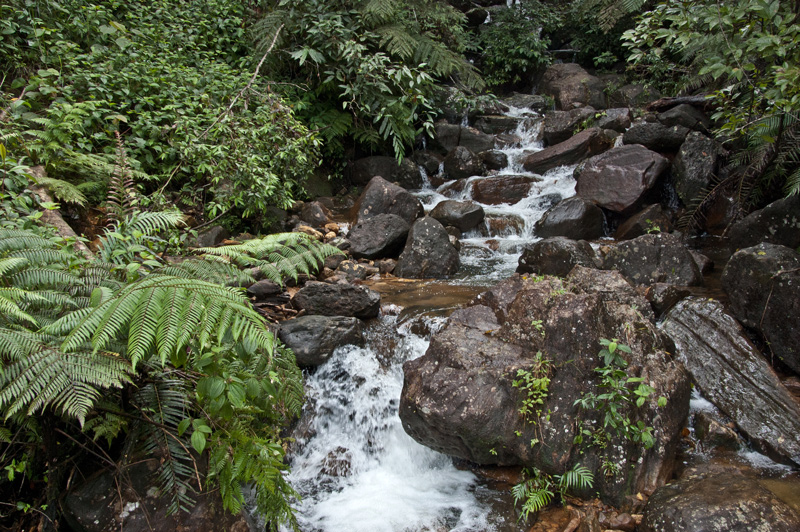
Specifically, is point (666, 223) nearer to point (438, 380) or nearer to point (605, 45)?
point (438, 380)

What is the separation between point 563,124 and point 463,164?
2.61m

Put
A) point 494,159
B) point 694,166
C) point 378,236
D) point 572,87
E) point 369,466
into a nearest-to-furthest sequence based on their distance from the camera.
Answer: point 369,466
point 378,236
point 694,166
point 494,159
point 572,87

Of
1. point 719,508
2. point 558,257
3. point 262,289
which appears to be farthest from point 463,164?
point 719,508

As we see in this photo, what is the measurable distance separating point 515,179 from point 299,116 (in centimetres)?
431

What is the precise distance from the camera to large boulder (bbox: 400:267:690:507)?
9.85ft

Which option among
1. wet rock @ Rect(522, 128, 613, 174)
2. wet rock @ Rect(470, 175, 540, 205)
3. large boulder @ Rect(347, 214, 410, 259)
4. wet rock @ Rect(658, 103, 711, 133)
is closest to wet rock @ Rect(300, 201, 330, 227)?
large boulder @ Rect(347, 214, 410, 259)

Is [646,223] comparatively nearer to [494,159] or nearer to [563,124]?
[494,159]

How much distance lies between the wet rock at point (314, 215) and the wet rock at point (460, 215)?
1.84 meters

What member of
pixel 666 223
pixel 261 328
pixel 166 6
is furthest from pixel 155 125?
pixel 666 223

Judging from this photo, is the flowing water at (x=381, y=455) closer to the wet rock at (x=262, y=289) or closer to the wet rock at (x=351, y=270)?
the wet rock at (x=351, y=270)

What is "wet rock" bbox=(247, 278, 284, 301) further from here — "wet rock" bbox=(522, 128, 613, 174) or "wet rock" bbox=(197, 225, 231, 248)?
"wet rock" bbox=(522, 128, 613, 174)

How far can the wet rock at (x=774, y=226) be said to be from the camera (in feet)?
18.0

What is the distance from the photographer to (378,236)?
6.81 metres

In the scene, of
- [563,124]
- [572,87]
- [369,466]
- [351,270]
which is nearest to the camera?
[369,466]
